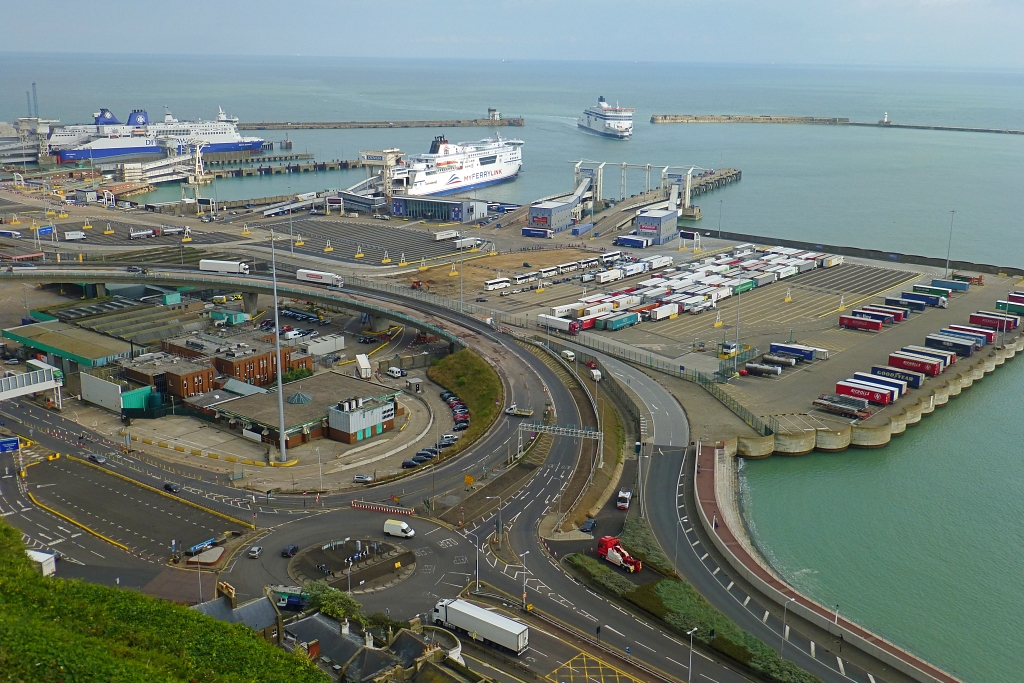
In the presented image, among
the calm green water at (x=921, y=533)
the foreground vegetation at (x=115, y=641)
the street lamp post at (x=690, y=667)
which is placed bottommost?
the calm green water at (x=921, y=533)

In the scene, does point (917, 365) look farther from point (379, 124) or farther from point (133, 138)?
point (379, 124)

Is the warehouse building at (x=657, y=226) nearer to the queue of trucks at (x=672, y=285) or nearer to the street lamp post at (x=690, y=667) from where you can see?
the queue of trucks at (x=672, y=285)

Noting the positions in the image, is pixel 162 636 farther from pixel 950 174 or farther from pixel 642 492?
pixel 950 174

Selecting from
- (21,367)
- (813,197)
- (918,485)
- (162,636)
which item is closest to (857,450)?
(918,485)

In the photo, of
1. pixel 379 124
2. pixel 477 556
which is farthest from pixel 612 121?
pixel 477 556

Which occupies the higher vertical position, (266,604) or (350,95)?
(350,95)

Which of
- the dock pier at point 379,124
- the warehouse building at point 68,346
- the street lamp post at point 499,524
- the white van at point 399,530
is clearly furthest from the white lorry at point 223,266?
the dock pier at point 379,124
